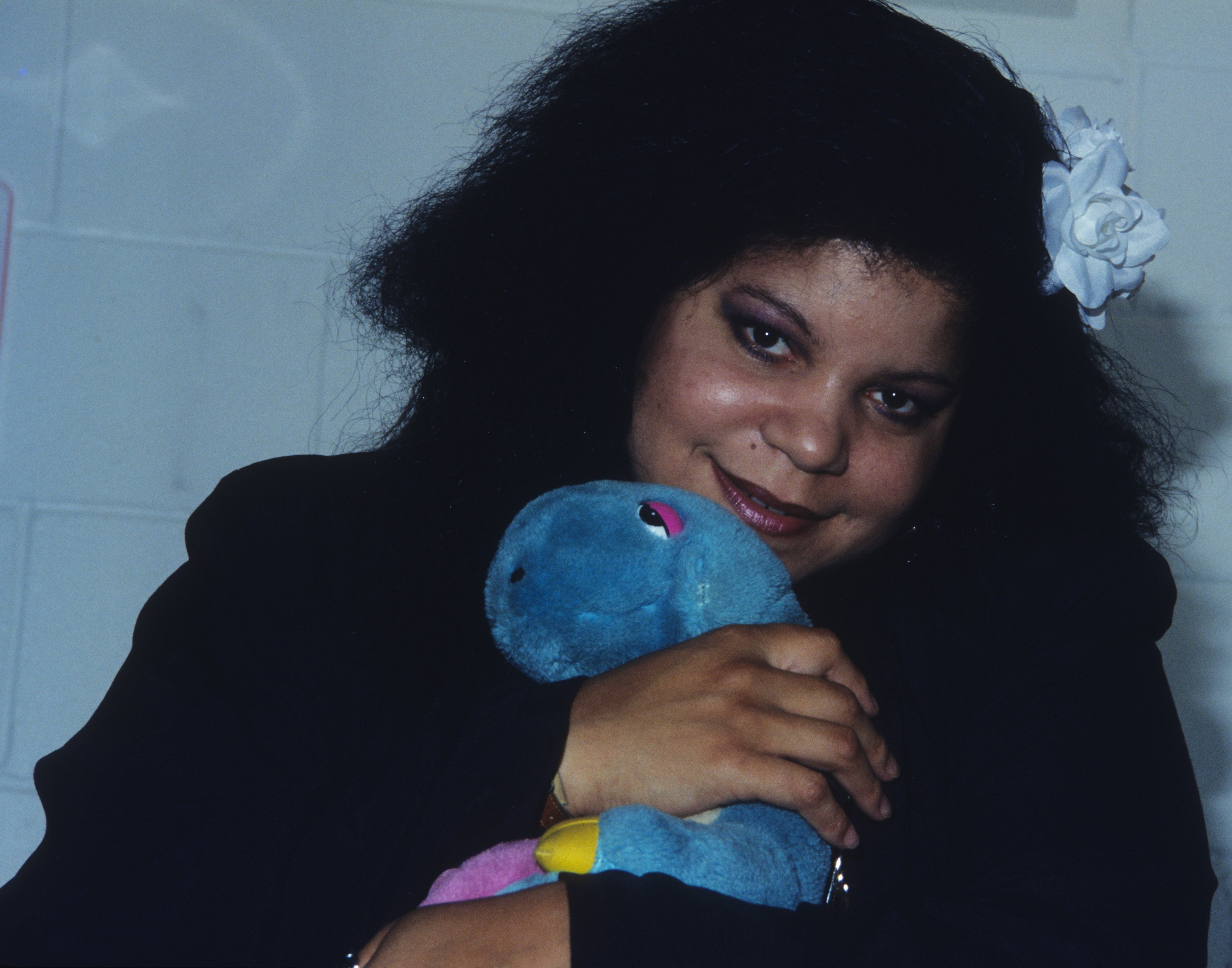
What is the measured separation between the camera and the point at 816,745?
0.68 meters

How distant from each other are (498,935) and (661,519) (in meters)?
0.26

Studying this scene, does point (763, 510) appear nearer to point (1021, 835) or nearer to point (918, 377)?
point (918, 377)

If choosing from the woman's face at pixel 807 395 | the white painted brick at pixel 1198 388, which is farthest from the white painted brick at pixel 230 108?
the white painted brick at pixel 1198 388

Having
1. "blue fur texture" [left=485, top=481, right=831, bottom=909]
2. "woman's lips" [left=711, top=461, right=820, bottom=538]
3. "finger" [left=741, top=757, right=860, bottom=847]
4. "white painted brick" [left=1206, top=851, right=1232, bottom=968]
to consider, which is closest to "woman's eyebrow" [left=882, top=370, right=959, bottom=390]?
"woman's lips" [left=711, top=461, right=820, bottom=538]

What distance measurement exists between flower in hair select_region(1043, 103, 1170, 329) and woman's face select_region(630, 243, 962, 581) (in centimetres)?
16

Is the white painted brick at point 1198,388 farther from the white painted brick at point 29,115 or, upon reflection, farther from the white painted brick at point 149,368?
the white painted brick at point 29,115

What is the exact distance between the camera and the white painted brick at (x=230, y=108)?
4.89 ft

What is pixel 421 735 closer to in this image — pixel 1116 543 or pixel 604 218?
pixel 604 218

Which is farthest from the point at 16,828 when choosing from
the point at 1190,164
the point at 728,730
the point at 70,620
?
the point at 1190,164

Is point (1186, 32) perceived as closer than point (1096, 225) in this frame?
No

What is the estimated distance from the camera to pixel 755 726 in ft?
2.23

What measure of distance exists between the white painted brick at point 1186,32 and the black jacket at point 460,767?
34.2 inches

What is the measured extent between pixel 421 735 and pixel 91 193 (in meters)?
1.10

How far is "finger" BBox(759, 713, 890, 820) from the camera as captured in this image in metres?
0.67
